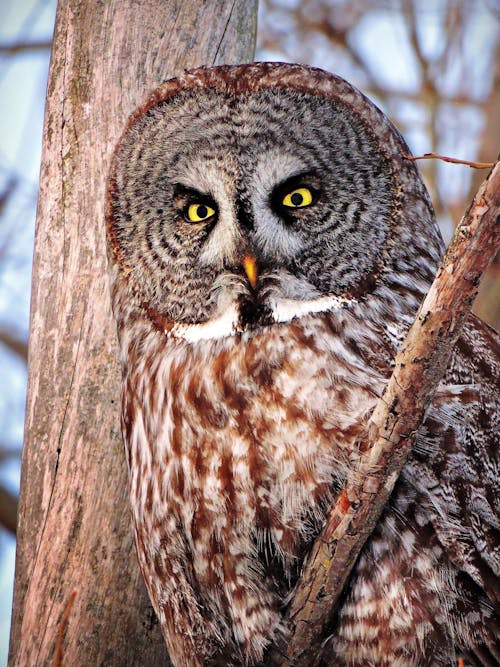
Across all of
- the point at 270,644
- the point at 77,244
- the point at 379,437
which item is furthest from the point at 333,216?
the point at 270,644

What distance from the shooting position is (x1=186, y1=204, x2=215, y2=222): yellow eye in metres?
2.54

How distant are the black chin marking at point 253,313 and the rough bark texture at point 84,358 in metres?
0.70

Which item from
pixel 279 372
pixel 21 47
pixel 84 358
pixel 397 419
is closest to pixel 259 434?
pixel 279 372

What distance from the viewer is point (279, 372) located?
2.38 m

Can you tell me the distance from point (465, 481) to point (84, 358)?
4.48ft

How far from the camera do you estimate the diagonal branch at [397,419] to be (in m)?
1.81

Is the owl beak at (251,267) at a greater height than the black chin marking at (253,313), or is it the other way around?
the owl beak at (251,267)

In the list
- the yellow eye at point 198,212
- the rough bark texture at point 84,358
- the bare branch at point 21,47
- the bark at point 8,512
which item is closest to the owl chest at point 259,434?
the yellow eye at point 198,212

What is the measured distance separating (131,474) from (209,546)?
42 cm

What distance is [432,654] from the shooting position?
2285 millimetres

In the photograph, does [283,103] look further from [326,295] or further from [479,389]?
[479,389]

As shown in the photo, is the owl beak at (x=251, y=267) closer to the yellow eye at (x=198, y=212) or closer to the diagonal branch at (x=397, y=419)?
the yellow eye at (x=198, y=212)

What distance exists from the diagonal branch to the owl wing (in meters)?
0.28

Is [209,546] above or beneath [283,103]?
beneath
